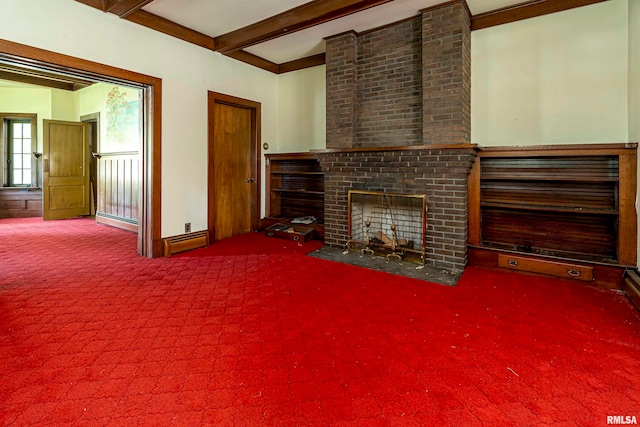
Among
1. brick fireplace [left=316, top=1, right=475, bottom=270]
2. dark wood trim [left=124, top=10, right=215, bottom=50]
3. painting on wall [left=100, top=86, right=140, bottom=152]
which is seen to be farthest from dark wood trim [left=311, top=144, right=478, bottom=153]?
painting on wall [left=100, top=86, right=140, bottom=152]

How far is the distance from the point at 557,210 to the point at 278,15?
3657 mm

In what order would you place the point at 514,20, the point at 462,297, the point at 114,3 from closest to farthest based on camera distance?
the point at 462,297
the point at 114,3
the point at 514,20

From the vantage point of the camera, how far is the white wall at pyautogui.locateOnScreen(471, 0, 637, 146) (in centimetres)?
300

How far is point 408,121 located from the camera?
12.6ft

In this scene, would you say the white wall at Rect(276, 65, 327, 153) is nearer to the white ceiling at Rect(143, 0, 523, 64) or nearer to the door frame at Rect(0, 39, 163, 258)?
the white ceiling at Rect(143, 0, 523, 64)

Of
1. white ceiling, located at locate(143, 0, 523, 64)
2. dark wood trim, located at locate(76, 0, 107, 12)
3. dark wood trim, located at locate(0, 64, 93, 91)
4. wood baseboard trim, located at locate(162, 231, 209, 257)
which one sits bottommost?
wood baseboard trim, located at locate(162, 231, 209, 257)

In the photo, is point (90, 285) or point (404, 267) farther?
point (404, 267)

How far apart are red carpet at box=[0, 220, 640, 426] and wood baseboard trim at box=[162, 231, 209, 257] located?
765mm

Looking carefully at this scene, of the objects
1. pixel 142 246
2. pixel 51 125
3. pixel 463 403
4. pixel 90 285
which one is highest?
pixel 51 125

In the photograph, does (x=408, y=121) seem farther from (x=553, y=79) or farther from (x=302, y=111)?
(x=302, y=111)

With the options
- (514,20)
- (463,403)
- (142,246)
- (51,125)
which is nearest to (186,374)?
(463,403)

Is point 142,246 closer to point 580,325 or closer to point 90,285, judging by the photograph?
point 90,285

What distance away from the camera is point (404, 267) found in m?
3.47

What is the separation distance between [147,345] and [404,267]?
251 cm
